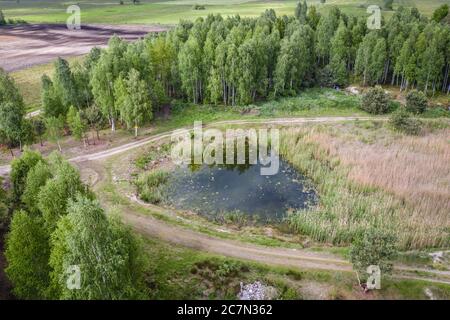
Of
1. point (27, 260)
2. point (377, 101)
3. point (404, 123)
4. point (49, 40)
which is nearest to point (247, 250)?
point (27, 260)

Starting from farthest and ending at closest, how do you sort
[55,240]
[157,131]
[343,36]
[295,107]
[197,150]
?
1. [343,36]
2. [295,107]
3. [157,131]
4. [197,150]
5. [55,240]

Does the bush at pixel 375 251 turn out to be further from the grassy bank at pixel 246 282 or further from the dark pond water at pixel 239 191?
the dark pond water at pixel 239 191

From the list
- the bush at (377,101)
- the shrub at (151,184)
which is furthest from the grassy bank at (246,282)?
the bush at (377,101)

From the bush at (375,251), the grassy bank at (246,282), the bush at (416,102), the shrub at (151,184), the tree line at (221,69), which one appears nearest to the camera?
the bush at (375,251)

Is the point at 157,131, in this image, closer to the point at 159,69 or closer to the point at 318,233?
the point at 159,69

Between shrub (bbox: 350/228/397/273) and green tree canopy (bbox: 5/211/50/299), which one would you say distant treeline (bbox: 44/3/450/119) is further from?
shrub (bbox: 350/228/397/273)

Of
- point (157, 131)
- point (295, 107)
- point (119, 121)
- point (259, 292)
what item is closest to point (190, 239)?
point (259, 292)

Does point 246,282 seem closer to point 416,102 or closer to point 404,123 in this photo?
point 404,123
